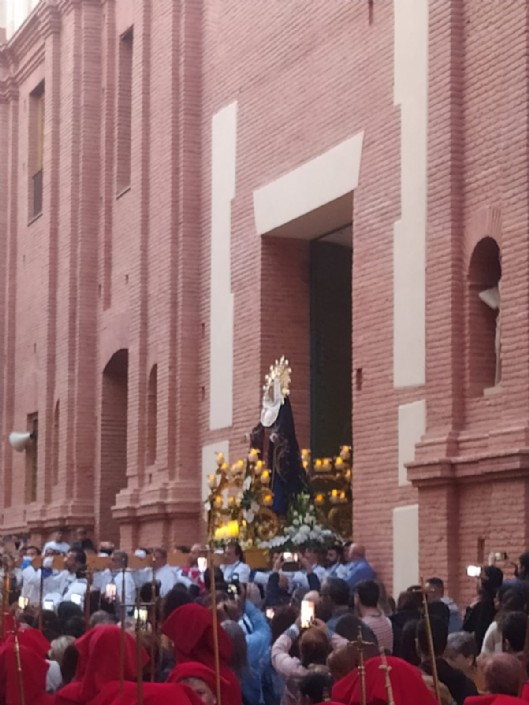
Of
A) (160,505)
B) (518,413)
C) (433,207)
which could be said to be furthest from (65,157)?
(518,413)

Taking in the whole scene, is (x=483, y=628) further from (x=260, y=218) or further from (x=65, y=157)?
(x=65, y=157)

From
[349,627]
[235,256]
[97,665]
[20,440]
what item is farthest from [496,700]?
[20,440]

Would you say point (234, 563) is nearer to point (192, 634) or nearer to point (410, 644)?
point (410, 644)

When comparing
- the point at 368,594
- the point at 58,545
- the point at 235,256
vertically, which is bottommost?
the point at 368,594

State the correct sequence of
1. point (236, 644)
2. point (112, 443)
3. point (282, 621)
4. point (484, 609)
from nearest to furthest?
1. point (236, 644)
2. point (282, 621)
3. point (484, 609)
4. point (112, 443)

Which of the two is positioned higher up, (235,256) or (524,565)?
(235,256)

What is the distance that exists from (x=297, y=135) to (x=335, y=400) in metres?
3.68

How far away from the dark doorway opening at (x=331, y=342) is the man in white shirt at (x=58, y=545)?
5.00 meters

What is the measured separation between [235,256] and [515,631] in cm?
1540

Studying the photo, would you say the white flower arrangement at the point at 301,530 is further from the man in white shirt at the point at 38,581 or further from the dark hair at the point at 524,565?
the dark hair at the point at 524,565

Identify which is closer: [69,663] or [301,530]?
[69,663]

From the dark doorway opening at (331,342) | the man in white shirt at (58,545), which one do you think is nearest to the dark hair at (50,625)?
the dark doorway opening at (331,342)

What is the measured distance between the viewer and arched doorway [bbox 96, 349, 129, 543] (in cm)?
2944

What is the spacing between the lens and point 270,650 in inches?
409
